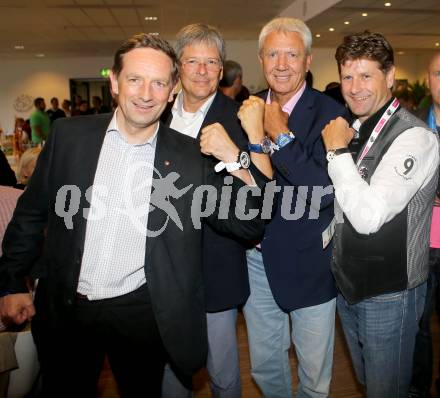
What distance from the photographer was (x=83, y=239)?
60.6 inches

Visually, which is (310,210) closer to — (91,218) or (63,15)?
(91,218)

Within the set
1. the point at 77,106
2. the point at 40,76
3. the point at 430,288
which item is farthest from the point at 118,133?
the point at 40,76

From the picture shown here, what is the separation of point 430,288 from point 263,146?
134cm

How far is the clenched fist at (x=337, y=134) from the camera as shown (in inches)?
61.7

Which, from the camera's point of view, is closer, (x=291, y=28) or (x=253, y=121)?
(x=253, y=121)

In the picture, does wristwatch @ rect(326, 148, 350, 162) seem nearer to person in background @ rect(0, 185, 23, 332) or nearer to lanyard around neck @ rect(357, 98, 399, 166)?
lanyard around neck @ rect(357, 98, 399, 166)

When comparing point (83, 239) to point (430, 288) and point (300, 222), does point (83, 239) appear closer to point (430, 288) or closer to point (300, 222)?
point (300, 222)

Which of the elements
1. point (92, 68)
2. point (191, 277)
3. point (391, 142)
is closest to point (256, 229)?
point (191, 277)

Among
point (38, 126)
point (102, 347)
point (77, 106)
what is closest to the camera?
point (102, 347)

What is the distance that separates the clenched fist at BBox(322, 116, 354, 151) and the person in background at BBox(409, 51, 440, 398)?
0.90m

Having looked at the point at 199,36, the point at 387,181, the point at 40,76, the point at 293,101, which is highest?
the point at 40,76

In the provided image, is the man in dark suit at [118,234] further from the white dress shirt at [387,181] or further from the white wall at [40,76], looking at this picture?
the white wall at [40,76]

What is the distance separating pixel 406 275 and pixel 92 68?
54.2 feet

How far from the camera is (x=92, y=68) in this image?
16250mm
